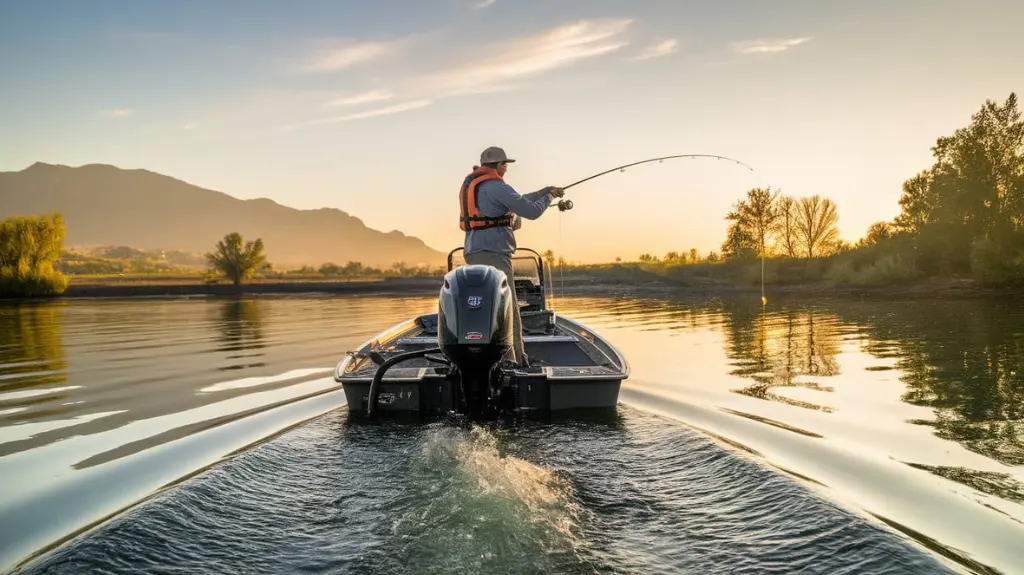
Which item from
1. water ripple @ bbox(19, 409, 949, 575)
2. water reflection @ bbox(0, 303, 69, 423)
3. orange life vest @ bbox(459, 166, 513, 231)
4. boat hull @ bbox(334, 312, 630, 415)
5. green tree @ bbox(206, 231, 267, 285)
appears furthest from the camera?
green tree @ bbox(206, 231, 267, 285)

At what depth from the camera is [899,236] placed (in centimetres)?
4066

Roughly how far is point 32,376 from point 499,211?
951cm

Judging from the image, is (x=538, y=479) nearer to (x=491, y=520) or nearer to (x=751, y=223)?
(x=491, y=520)

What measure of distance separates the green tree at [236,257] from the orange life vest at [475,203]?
62.9 m

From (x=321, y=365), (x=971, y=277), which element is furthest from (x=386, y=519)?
(x=971, y=277)

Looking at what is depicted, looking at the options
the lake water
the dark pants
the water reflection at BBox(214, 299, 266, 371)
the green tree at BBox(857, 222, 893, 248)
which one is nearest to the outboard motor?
the lake water

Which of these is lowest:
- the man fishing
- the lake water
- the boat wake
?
the lake water

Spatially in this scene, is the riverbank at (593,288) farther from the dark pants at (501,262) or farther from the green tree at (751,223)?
the dark pants at (501,262)

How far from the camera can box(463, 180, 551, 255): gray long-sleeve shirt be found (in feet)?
23.2

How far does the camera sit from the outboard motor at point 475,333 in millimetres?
5703

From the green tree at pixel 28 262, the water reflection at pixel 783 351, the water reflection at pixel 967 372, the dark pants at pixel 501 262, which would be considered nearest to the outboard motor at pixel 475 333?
the dark pants at pixel 501 262

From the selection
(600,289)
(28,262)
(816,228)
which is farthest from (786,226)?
(28,262)

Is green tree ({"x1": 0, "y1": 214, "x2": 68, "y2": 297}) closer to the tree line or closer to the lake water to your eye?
the lake water

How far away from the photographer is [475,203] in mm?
7223
